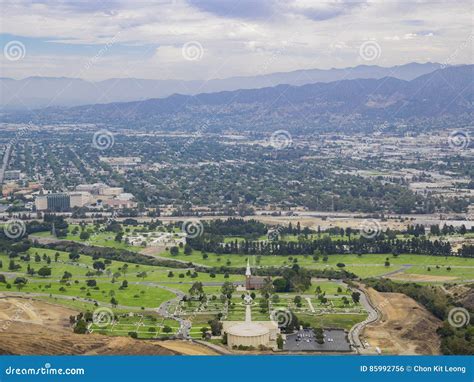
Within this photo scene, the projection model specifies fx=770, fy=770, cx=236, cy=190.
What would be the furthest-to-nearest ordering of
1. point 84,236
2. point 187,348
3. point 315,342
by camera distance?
1. point 84,236
2. point 315,342
3. point 187,348

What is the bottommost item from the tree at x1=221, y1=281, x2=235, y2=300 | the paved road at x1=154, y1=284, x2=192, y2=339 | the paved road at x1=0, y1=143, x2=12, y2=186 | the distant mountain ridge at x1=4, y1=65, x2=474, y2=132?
the paved road at x1=154, y1=284, x2=192, y2=339

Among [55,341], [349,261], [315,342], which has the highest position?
[55,341]

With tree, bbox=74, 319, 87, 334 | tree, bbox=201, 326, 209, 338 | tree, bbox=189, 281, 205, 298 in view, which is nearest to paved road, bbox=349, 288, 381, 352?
tree, bbox=201, 326, 209, 338

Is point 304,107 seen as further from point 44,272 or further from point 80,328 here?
point 80,328

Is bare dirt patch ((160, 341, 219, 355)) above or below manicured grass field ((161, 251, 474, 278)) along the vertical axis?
below

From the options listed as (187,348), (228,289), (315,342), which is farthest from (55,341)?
(228,289)

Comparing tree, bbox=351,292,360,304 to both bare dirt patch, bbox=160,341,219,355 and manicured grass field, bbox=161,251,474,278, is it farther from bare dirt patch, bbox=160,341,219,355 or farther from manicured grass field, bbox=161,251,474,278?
bare dirt patch, bbox=160,341,219,355

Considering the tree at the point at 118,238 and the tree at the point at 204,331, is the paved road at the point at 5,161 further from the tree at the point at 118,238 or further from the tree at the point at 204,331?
the tree at the point at 204,331
